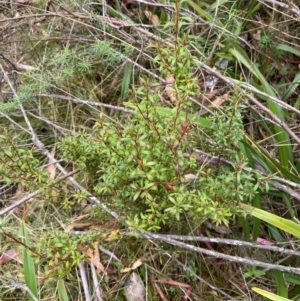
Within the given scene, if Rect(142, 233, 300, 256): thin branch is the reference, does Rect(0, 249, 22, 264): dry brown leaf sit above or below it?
below

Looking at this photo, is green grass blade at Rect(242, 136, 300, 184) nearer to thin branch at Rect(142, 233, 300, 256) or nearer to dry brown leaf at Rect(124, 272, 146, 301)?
thin branch at Rect(142, 233, 300, 256)

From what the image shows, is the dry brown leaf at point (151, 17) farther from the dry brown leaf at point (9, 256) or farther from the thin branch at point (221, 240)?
the dry brown leaf at point (9, 256)

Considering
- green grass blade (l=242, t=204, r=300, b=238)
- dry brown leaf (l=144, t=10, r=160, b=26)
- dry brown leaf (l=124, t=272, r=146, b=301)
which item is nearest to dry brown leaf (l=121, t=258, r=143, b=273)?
dry brown leaf (l=124, t=272, r=146, b=301)

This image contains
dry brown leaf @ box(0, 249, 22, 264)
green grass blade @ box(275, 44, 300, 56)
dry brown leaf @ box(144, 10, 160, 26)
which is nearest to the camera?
dry brown leaf @ box(0, 249, 22, 264)

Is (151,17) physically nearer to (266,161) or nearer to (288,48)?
(288,48)

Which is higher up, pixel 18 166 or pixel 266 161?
pixel 266 161

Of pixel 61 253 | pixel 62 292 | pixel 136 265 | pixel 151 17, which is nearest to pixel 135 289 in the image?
pixel 136 265

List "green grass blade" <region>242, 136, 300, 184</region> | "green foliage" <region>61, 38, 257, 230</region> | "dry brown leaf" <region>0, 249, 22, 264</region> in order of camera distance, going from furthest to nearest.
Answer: "dry brown leaf" <region>0, 249, 22, 264</region> < "green grass blade" <region>242, 136, 300, 184</region> < "green foliage" <region>61, 38, 257, 230</region>

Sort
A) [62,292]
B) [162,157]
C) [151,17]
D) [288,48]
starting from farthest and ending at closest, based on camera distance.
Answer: [151,17] → [288,48] → [62,292] → [162,157]

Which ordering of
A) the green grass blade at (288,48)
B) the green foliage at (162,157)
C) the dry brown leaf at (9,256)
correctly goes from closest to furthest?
the green foliage at (162,157)
the dry brown leaf at (9,256)
the green grass blade at (288,48)

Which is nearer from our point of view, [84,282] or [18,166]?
[18,166]

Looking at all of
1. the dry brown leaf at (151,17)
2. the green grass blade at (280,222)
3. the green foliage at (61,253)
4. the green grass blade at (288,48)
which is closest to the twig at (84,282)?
the green foliage at (61,253)

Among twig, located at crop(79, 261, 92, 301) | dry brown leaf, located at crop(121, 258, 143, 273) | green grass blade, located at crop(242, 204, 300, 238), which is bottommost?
twig, located at crop(79, 261, 92, 301)

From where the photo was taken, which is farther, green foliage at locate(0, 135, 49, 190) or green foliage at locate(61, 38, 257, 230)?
green foliage at locate(0, 135, 49, 190)
